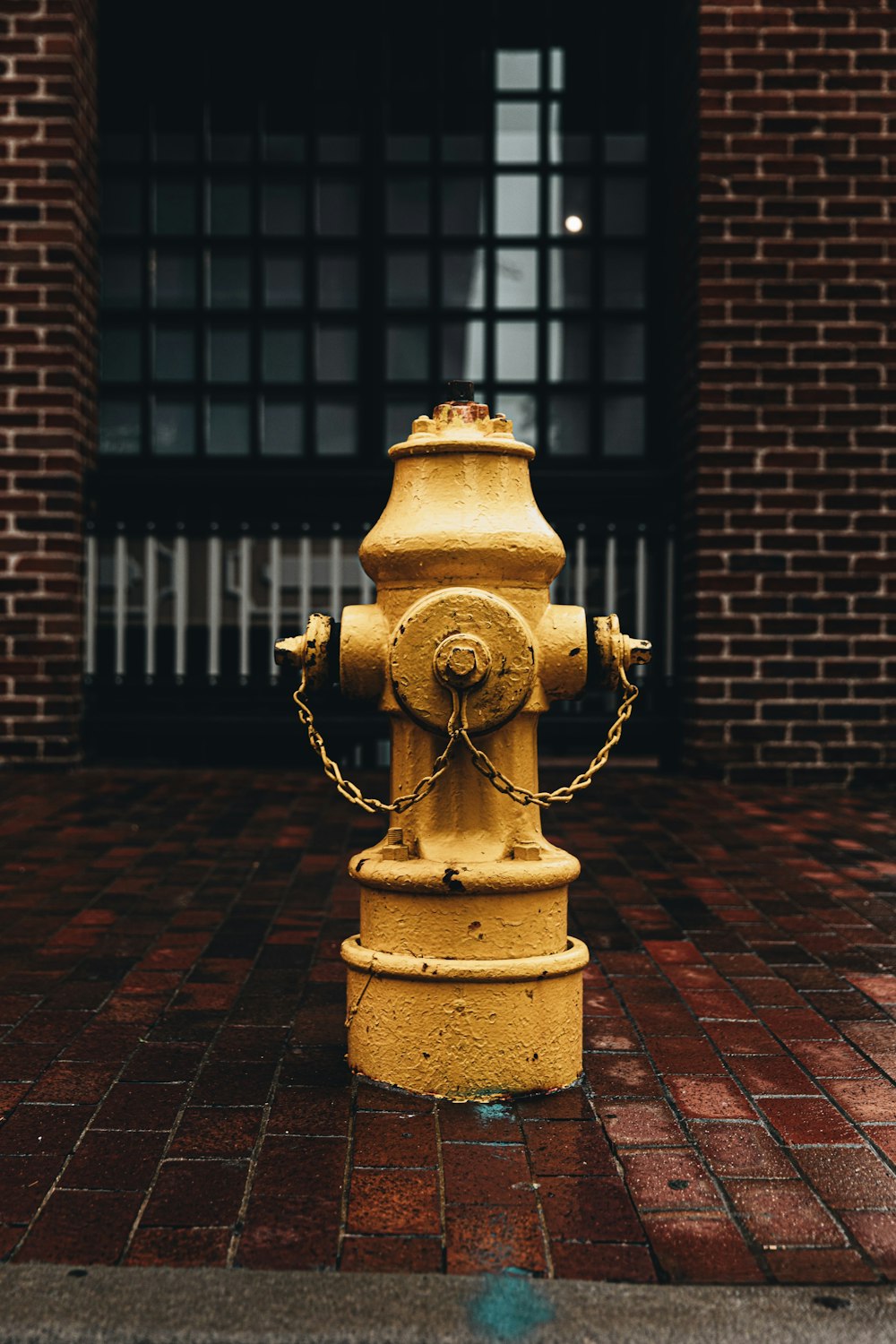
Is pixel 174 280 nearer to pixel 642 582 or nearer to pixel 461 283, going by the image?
pixel 461 283

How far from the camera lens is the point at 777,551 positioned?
7676 millimetres

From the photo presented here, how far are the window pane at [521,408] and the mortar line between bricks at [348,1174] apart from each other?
6369mm

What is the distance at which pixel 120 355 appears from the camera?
8938 millimetres

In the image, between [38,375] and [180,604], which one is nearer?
[38,375]

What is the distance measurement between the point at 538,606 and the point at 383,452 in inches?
231

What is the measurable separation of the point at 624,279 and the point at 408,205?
57.6 inches

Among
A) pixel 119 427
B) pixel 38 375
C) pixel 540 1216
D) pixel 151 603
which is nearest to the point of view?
pixel 540 1216

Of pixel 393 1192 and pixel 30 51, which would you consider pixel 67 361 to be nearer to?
pixel 30 51

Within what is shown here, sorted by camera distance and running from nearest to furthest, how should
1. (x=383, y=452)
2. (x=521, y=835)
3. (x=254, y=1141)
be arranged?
(x=254, y=1141)
(x=521, y=835)
(x=383, y=452)

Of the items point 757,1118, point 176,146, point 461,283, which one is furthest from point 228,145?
point 757,1118

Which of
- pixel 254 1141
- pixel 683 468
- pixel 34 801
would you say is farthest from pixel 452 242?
pixel 254 1141

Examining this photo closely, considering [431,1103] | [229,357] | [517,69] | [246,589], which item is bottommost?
[431,1103]

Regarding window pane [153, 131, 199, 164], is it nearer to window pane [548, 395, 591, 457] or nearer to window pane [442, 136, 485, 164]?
window pane [442, 136, 485, 164]

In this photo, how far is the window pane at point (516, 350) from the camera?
8.89 meters
